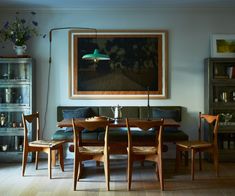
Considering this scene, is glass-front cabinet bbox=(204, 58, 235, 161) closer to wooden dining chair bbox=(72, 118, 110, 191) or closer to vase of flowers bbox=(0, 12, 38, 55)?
wooden dining chair bbox=(72, 118, 110, 191)

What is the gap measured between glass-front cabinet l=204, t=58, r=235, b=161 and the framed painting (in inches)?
29.0

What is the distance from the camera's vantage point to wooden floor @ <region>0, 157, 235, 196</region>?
153 inches

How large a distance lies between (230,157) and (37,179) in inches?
119

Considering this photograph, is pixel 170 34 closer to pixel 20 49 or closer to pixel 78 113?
pixel 78 113

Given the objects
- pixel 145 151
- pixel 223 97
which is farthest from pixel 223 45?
pixel 145 151

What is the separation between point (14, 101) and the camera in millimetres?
5598

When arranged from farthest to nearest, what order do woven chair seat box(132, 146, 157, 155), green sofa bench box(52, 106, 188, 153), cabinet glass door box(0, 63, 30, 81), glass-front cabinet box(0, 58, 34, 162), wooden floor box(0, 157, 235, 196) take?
1. cabinet glass door box(0, 63, 30, 81)
2. glass-front cabinet box(0, 58, 34, 162)
3. green sofa bench box(52, 106, 188, 153)
4. woven chair seat box(132, 146, 157, 155)
5. wooden floor box(0, 157, 235, 196)

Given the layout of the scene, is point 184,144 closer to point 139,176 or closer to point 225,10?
point 139,176

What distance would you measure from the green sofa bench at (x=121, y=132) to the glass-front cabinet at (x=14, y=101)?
60 centimetres

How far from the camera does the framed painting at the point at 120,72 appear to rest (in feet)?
18.9

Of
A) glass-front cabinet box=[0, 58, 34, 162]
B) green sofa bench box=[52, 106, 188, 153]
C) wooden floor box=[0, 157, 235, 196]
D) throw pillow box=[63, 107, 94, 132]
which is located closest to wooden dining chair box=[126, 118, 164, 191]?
wooden floor box=[0, 157, 235, 196]

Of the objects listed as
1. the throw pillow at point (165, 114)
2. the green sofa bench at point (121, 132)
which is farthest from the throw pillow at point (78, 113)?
the throw pillow at point (165, 114)

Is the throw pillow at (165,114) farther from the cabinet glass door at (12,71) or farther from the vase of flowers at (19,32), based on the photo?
the vase of flowers at (19,32)

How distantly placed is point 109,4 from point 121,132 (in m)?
2.06
